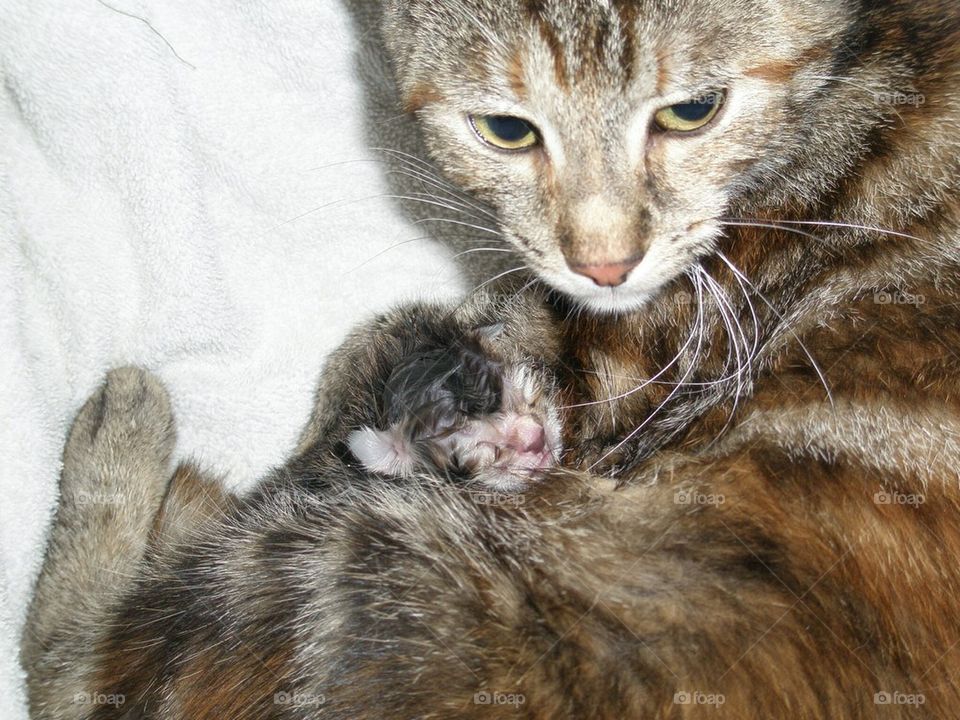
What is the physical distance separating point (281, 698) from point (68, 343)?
46.9 inches

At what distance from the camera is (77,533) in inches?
77.6

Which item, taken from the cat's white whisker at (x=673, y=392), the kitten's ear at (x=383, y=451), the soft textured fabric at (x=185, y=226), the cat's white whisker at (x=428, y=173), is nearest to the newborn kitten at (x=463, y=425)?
the kitten's ear at (x=383, y=451)

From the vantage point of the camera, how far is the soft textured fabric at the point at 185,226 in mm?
2102

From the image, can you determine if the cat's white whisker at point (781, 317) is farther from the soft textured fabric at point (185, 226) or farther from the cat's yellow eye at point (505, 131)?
the soft textured fabric at point (185, 226)

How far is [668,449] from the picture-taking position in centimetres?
170

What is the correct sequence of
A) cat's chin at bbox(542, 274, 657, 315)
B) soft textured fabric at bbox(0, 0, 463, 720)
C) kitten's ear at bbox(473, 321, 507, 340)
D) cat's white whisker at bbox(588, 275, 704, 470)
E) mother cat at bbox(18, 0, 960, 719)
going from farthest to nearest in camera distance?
soft textured fabric at bbox(0, 0, 463, 720)
kitten's ear at bbox(473, 321, 507, 340)
cat's white whisker at bbox(588, 275, 704, 470)
cat's chin at bbox(542, 274, 657, 315)
mother cat at bbox(18, 0, 960, 719)

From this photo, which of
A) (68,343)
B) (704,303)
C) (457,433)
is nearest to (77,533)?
(68,343)

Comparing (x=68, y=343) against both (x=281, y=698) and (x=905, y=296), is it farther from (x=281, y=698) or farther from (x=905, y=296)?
(x=905, y=296)

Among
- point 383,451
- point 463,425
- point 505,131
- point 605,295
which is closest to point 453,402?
point 463,425

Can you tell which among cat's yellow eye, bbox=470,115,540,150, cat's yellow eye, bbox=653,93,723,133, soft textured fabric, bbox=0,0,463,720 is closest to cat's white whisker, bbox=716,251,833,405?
cat's yellow eye, bbox=653,93,723,133

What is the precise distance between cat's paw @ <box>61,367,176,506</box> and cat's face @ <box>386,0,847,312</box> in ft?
3.48

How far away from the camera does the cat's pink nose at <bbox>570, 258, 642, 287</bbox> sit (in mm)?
1535

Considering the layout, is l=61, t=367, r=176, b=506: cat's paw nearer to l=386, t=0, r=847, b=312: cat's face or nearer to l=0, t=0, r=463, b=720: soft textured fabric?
l=0, t=0, r=463, b=720: soft textured fabric

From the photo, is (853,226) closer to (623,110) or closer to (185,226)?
(623,110)
